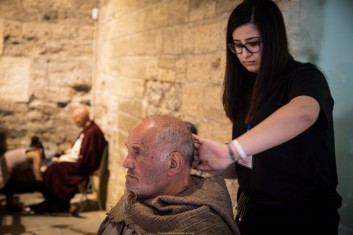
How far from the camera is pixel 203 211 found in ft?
4.12

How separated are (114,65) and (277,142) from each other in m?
3.76

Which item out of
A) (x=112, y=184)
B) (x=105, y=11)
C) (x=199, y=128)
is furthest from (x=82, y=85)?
(x=199, y=128)

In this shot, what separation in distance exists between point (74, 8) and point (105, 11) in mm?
515

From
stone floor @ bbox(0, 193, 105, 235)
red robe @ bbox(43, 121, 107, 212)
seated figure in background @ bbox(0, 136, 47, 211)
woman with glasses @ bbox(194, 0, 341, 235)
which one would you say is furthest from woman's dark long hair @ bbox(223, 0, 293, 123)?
seated figure in background @ bbox(0, 136, 47, 211)

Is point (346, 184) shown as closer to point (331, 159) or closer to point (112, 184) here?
point (331, 159)

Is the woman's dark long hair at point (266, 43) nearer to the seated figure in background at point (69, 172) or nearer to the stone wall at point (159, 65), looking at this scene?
the stone wall at point (159, 65)

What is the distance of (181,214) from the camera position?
1.25 m

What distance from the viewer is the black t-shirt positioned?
52.8 inches

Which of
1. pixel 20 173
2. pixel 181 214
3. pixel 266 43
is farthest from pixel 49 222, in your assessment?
pixel 266 43

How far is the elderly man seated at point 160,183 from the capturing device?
1.29 m

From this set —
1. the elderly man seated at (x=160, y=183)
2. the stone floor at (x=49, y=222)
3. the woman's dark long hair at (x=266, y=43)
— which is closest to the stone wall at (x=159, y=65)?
the stone floor at (x=49, y=222)

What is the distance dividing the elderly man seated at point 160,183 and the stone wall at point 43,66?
4359 millimetres

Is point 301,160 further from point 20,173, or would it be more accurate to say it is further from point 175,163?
point 20,173

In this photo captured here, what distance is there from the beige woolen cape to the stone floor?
2.83 metres
